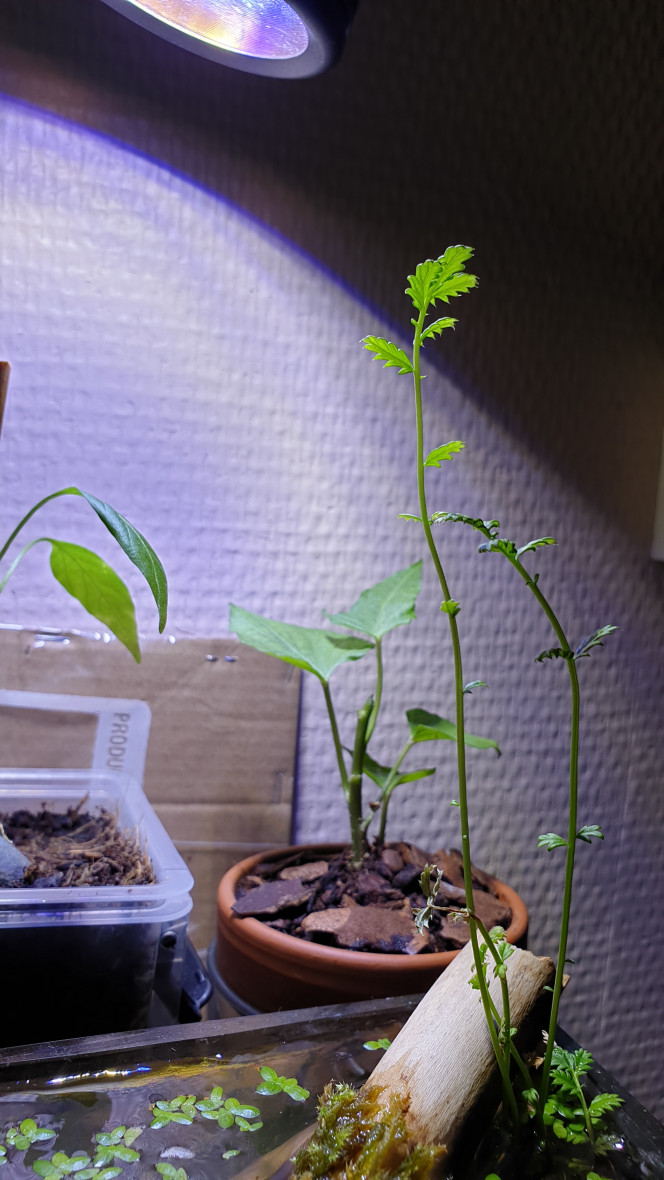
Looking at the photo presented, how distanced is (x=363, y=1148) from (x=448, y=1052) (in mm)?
77

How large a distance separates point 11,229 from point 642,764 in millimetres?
1029

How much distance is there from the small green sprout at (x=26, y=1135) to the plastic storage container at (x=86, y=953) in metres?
0.14

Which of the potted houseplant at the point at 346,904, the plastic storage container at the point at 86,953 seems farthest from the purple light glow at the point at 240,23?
the plastic storage container at the point at 86,953

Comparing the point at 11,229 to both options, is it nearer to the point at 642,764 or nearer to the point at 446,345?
the point at 446,345

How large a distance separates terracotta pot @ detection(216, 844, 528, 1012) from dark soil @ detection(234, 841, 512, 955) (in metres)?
0.02

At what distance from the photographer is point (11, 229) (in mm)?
792

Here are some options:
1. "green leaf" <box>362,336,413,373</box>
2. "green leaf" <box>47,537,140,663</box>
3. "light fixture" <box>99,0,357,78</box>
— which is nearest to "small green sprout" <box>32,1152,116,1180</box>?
"green leaf" <box>47,537,140,663</box>

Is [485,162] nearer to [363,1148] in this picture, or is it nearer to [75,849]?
[75,849]

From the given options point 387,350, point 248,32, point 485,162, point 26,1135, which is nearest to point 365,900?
point 26,1135

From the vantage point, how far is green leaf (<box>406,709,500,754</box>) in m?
0.75

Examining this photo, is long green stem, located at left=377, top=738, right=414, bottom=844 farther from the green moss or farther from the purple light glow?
the purple light glow

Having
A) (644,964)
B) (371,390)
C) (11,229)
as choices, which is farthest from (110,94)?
(644,964)

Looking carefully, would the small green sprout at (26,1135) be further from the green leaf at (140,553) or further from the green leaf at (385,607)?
the green leaf at (385,607)

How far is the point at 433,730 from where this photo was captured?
2.48ft
